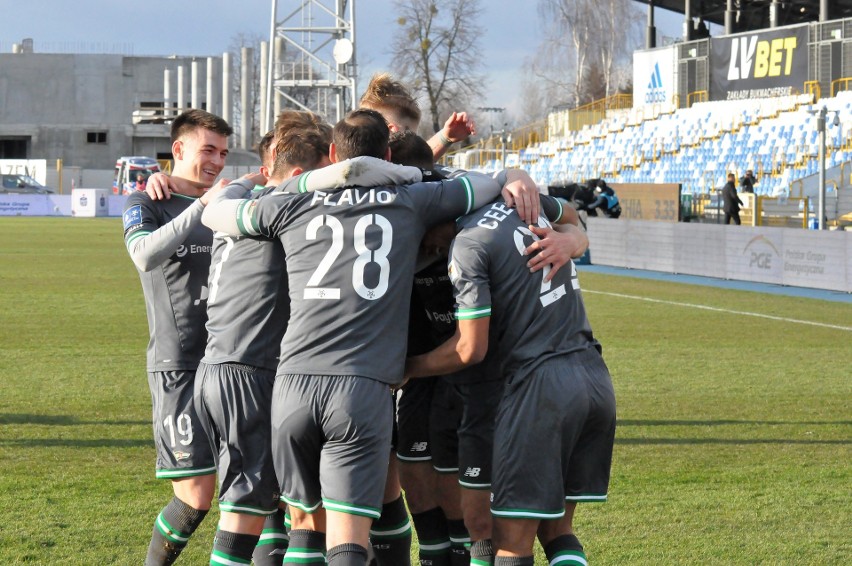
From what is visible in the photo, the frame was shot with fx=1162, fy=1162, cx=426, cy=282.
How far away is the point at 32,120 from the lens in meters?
82.2

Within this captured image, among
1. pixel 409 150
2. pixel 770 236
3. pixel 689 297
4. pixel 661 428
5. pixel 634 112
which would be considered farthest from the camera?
pixel 634 112

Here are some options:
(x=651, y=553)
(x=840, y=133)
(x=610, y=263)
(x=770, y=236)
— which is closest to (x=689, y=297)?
(x=770, y=236)

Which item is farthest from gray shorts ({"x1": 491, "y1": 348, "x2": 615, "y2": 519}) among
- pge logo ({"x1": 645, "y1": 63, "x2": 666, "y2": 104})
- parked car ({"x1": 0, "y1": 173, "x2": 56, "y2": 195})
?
parked car ({"x1": 0, "y1": 173, "x2": 56, "y2": 195})

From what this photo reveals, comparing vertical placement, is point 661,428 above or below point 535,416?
below

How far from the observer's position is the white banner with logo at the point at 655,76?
169 feet

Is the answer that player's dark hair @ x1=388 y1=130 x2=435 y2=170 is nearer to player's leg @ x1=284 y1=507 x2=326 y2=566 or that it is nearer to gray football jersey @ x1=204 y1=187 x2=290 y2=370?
gray football jersey @ x1=204 y1=187 x2=290 y2=370

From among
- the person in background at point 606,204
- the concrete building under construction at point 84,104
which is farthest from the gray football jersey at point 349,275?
the concrete building under construction at point 84,104

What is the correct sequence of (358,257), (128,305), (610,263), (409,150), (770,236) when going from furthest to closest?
(610,263)
(770,236)
(128,305)
(409,150)
(358,257)

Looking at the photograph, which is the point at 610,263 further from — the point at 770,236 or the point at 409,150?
the point at 409,150

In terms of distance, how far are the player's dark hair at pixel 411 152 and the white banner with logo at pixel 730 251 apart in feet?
53.5

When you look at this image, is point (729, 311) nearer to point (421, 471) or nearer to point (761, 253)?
point (761, 253)

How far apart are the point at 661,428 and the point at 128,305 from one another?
1127cm

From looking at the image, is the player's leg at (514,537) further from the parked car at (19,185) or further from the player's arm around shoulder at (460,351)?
the parked car at (19,185)

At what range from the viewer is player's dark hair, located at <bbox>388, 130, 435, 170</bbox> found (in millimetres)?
4605
